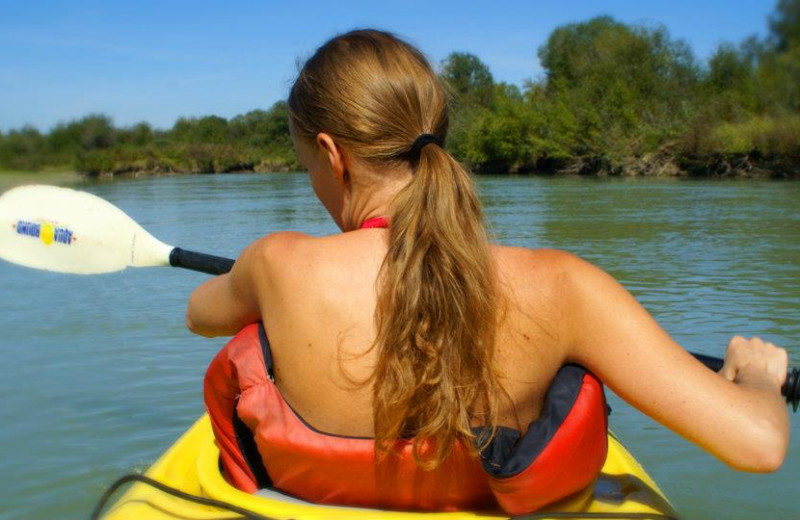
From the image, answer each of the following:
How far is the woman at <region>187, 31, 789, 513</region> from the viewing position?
1.41 meters

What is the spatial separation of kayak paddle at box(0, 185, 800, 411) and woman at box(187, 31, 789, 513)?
1.50m

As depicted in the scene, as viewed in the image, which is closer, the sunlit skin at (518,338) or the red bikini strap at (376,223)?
the sunlit skin at (518,338)

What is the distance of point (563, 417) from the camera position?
4.78ft

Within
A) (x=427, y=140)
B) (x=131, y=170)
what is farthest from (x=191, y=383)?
(x=131, y=170)

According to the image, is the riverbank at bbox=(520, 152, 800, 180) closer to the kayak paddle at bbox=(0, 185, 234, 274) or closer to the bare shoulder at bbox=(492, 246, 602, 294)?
the kayak paddle at bbox=(0, 185, 234, 274)

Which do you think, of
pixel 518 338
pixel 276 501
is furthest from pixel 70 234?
pixel 518 338

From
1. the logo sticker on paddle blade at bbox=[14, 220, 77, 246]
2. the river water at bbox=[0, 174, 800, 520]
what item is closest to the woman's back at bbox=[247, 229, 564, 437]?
the river water at bbox=[0, 174, 800, 520]

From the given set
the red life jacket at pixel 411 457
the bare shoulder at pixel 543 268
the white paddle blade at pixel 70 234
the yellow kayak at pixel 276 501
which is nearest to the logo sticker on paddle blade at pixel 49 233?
the white paddle blade at pixel 70 234

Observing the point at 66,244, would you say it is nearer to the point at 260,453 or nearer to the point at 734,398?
the point at 260,453

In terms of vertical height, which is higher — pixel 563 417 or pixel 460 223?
pixel 460 223

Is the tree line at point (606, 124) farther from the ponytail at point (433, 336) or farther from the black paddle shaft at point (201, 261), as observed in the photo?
the ponytail at point (433, 336)

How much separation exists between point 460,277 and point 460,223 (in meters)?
Result: 0.11

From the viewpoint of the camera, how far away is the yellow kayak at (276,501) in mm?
1559

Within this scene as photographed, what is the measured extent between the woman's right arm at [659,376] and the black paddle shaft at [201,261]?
135cm
